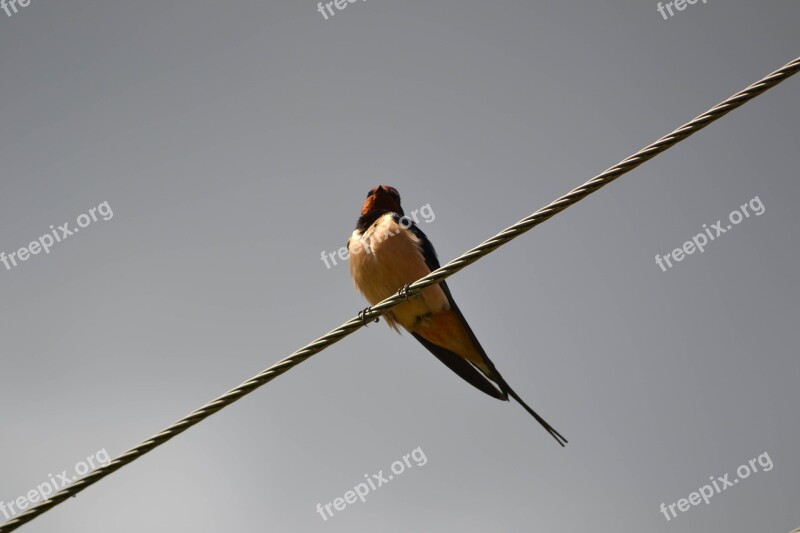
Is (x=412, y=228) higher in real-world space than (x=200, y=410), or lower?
higher

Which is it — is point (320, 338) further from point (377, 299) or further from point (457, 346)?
point (457, 346)

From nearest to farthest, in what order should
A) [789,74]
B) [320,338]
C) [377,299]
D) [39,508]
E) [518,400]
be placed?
[39,508]
[789,74]
[320,338]
[518,400]
[377,299]

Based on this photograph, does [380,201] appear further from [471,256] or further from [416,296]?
[471,256]

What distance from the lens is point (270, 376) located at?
329cm

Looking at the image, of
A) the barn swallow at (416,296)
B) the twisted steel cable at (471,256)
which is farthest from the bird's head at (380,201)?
the twisted steel cable at (471,256)

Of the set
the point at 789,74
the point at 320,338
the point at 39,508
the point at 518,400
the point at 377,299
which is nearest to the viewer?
the point at 39,508

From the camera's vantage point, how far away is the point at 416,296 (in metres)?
5.70

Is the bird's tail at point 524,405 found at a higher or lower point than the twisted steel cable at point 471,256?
lower

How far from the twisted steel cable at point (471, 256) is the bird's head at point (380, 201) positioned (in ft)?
10.4

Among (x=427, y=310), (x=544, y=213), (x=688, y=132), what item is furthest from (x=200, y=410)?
(x=427, y=310)

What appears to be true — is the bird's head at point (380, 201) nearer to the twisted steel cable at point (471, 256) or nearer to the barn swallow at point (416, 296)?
the barn swallow at point (416, 296)

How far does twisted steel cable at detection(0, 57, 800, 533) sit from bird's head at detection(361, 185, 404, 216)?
3.16 meters

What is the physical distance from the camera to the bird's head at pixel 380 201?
21.7ft

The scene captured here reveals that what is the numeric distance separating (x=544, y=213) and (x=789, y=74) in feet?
4.15
